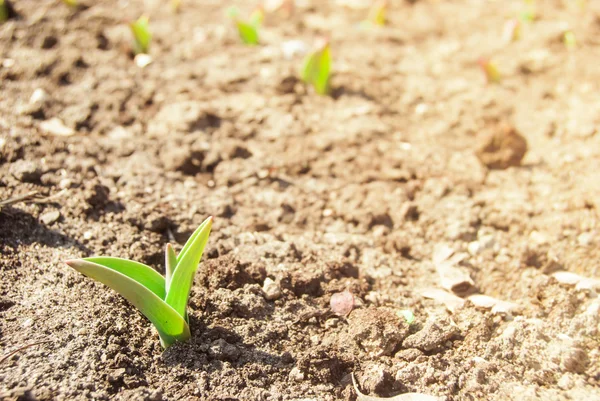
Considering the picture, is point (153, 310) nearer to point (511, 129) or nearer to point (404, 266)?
point (404, 266)

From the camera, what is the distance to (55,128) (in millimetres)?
2529

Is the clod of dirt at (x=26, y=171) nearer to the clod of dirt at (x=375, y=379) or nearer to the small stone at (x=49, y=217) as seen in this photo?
the small stone at (x=49, y=217)

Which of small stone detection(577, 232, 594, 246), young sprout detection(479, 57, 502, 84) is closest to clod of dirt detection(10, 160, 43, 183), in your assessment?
small stone detection(577, 232, 594, 246)

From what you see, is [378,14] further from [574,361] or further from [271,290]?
[574,361]

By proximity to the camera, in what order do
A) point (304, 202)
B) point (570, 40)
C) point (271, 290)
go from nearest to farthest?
point (271, 290), point (304, 202), point (570, 40)

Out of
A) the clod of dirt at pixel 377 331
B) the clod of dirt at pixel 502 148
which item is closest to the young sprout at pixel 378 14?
A: the clod of dirt at pixel 502 148

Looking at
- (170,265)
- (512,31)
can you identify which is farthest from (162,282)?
(512,31)

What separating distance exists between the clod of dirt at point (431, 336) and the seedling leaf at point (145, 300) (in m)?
0.70

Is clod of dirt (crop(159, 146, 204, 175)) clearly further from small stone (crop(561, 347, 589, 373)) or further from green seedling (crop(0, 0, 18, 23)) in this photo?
small stone (crop(561, 347, 589, 373))

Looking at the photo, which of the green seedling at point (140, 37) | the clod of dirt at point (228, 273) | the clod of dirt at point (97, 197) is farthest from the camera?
the green seedling at point (140, 37)

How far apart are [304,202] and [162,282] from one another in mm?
871

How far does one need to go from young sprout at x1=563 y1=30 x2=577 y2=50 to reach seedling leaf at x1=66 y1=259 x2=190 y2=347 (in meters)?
2.91

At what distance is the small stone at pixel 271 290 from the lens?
187 cm

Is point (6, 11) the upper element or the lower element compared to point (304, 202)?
upper
